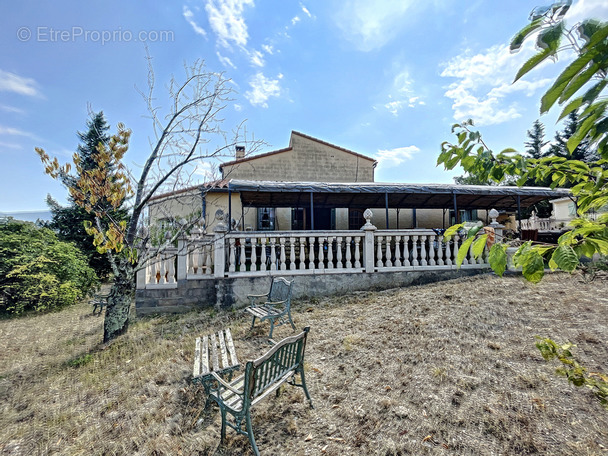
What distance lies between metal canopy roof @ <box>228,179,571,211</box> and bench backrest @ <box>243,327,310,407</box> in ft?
19.0

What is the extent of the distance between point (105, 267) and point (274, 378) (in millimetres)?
15525

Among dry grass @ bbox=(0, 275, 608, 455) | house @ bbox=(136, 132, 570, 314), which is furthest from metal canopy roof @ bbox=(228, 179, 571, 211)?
dry grass @ bbox=(0, 275, 608, 455)

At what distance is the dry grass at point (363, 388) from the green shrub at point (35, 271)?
3.13 meters

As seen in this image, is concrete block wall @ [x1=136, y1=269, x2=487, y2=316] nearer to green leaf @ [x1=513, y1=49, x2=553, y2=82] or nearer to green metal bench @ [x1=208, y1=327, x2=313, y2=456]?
green metal bench @ [x1=208, y1=327, x2=313, y2=456]

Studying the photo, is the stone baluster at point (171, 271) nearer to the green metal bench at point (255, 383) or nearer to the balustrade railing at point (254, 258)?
the balustrade railing at point (254, 258)

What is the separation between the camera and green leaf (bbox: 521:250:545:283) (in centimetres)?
108

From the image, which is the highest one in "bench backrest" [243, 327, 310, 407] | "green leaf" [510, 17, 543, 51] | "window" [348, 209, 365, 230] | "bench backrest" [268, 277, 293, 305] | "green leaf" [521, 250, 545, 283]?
"window" [348, 209, 365, 230]

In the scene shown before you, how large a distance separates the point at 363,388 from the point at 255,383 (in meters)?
1.51

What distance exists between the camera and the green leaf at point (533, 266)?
1085 millimetres

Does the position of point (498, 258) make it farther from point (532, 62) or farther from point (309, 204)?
point (309, 204)

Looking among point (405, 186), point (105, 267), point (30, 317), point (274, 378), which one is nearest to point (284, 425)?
point (274, 378)

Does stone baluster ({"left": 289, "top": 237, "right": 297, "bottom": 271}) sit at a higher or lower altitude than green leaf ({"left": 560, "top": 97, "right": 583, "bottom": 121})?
lower

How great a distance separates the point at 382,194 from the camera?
10406mm

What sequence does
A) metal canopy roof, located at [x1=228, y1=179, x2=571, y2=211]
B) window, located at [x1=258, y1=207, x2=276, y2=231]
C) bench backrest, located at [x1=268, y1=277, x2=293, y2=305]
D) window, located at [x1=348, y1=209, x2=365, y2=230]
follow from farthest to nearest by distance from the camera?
window, located at [x1=348, y1=209, x2=365, y2=230] → window, located at [x1=258, y1=207, x2=276, y2=231] → metal canopy roof, located at [x1=228, y1=179, x2=571, y2=211] → bench backrest, located at [x1=268, y1=277, x2=293, y2=305]
